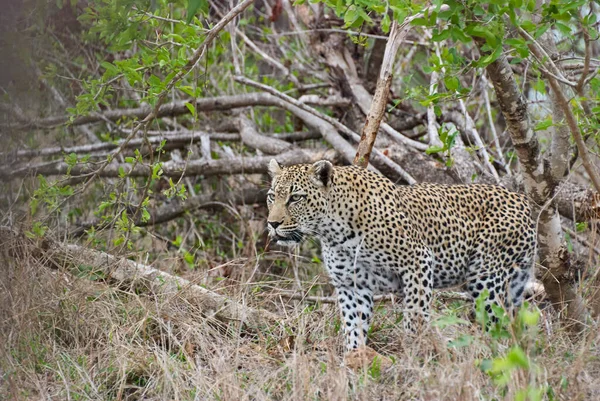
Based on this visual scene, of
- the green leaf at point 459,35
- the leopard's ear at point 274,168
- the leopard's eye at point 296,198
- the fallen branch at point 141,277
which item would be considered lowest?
the fallen branch at point 141,277

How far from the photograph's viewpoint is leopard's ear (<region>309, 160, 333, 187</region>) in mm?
7121

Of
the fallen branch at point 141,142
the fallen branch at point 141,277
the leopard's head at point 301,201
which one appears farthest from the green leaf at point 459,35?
the fallen branch at point 141,142

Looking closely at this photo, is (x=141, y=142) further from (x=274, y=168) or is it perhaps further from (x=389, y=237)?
(x=389, y=237)

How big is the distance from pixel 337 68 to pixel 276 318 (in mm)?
4580

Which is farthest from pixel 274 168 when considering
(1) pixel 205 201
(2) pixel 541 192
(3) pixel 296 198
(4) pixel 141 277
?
(1) pixel 205 201

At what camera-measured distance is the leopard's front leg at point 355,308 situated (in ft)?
22.8

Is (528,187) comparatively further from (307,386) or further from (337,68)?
(337,68)

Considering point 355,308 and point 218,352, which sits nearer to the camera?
point 218,352

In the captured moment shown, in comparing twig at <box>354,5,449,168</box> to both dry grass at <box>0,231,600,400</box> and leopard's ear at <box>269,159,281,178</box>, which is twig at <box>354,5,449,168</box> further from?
dry grass at <box>0,231,600,400</box>

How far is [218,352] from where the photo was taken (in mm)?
6094

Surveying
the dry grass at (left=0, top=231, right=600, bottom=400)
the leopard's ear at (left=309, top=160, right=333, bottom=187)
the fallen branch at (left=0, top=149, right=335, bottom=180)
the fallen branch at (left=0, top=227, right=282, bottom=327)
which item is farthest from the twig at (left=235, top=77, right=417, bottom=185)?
the fallen branch at (left=0, top=227, right=282, bottom=327)

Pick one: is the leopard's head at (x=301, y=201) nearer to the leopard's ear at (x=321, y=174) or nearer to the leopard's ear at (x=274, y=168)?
the leopard's ear at (x=321, y=174)

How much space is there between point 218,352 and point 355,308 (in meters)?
1.47

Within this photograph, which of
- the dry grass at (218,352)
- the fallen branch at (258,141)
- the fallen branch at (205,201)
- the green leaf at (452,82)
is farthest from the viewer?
the fallen branch at (205,201)
